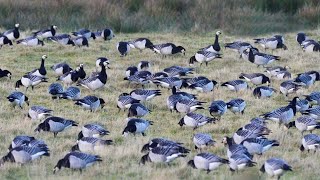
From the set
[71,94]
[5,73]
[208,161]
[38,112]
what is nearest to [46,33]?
[5,73]

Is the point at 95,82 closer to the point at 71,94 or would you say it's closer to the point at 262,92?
the point at 71,94

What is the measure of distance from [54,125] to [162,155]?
112 inches

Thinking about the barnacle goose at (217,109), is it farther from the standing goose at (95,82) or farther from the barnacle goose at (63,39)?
the barnacle goose at (63,39)

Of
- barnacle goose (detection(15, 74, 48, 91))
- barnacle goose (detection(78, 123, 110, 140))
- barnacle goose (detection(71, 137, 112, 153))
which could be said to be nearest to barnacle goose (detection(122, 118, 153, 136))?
barnacle goose (detection(78, 123, 110, 140))

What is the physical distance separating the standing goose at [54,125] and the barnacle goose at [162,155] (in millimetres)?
2562

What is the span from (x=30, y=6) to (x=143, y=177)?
18434 millimetres

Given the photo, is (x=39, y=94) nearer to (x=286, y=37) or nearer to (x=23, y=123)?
(x=23, y=123)

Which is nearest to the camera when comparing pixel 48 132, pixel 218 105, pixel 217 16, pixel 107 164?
pixel 107 164

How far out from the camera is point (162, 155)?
12.2m

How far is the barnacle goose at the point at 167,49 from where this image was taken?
22.6 m

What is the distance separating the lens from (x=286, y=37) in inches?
1064

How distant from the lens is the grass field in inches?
468

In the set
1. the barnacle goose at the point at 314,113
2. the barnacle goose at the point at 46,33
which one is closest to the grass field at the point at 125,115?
the barnacle goose at the point at 46,33

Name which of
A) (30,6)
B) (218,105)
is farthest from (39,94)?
(30,6)
